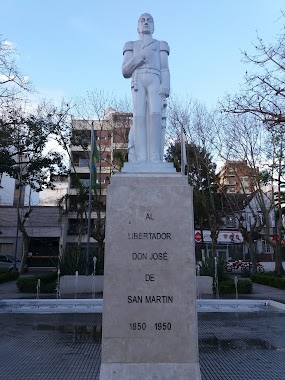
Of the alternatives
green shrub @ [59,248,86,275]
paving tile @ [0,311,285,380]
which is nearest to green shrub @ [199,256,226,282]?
green shrub @ [59,248,86,275]

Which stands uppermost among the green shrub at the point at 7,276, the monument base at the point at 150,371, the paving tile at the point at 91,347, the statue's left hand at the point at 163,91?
the statue's left hand at the point at 163,91

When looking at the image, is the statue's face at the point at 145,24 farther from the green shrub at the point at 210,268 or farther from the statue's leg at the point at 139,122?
the green shrub at the point at 210,268

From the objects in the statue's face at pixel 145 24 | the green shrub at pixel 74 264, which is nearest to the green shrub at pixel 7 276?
the green shrub at pixel 74 264

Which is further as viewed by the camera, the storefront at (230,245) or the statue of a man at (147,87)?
the storefront at (230,245)

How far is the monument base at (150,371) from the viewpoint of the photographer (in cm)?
479

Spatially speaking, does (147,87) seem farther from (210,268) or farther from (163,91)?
(210,268)

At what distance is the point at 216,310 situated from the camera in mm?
12727

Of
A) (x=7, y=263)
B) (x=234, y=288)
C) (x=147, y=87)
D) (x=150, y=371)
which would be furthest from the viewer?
(x=7, y=263)

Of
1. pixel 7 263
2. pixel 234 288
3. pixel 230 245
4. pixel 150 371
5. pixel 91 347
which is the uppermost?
pixel 230 245

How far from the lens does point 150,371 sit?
482cm

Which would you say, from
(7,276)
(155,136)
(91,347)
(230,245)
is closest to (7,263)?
(7,276)

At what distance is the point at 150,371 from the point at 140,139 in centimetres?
348

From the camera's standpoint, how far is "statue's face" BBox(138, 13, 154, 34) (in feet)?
22.2

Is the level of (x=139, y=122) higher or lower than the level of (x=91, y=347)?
higher
